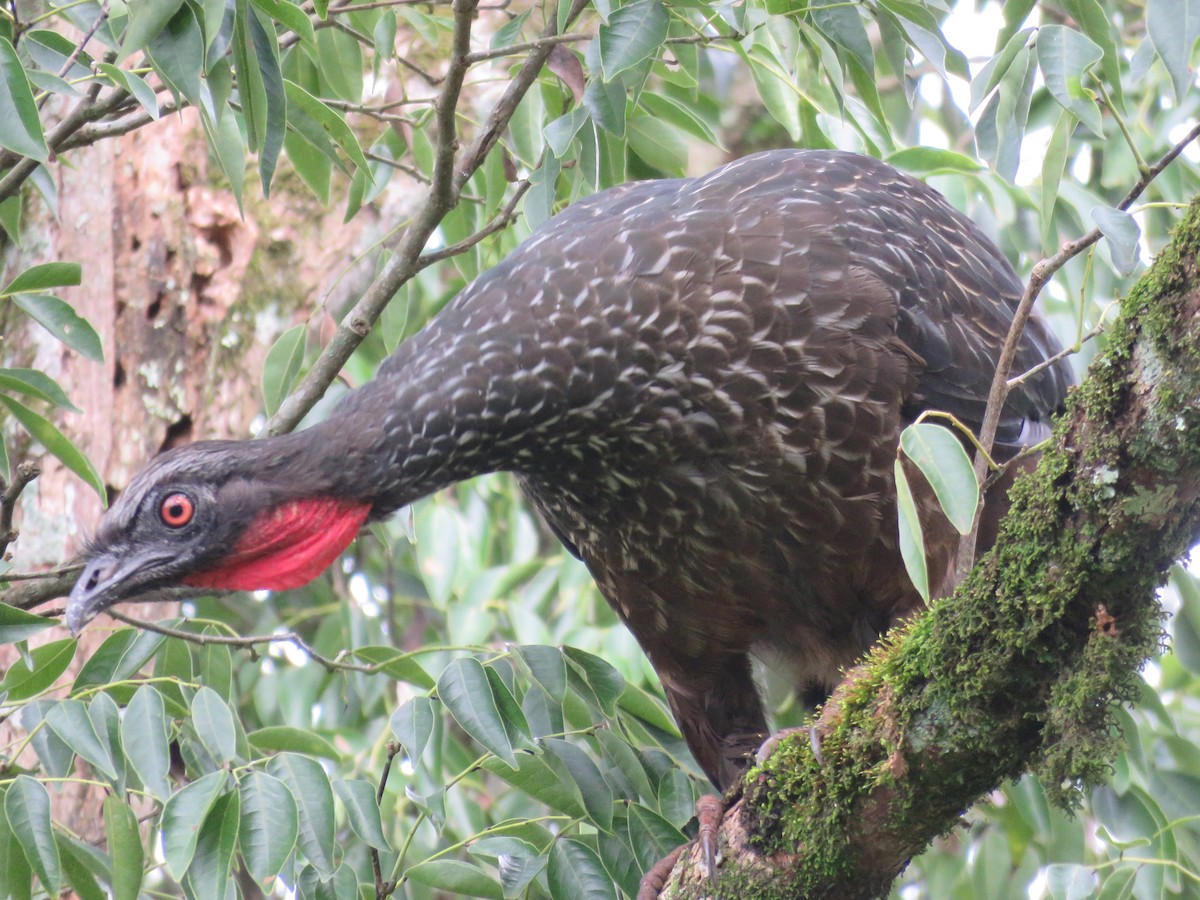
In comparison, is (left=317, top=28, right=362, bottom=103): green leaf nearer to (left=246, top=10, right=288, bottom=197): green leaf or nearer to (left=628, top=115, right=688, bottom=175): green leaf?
(left=628, top=115, right=688, bottom=175): green leaf

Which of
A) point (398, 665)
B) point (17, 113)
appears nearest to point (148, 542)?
point (398, 665)

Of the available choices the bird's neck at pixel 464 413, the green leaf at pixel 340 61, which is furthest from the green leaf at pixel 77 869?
the green leaf at pixel 340 61

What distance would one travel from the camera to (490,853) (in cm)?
274

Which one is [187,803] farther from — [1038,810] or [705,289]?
[1038,810]

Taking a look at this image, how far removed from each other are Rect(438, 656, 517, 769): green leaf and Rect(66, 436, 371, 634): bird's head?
31.8 inches

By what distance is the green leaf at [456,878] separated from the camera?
104 inches

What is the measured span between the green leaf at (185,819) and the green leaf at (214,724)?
0.09m

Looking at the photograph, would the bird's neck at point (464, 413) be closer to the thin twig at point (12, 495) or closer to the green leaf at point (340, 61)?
the green leaf at point (340, 61)

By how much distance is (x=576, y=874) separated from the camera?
265cm

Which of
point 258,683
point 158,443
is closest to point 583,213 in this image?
point 158,443

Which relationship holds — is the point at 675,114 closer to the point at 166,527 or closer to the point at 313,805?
the point at 166,527

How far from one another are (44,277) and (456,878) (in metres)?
1.38

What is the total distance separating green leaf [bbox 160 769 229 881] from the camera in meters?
2.12

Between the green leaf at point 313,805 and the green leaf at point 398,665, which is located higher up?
the green leaf at point 313,805
